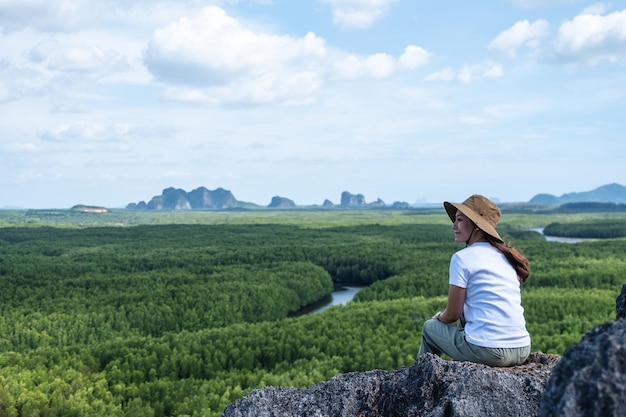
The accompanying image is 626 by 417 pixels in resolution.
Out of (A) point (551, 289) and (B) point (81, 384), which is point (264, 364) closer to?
(B) point (81, 384)

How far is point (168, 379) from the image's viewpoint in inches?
757

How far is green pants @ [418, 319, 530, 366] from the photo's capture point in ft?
15.4

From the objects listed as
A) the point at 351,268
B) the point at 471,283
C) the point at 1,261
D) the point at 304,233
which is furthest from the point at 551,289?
the point at 304,233

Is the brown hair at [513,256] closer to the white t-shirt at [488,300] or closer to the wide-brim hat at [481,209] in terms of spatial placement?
the wide-brim hat at [481,209]

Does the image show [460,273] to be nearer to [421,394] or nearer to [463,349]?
[463,349]

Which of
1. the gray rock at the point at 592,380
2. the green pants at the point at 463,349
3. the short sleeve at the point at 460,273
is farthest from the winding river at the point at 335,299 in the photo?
the gray rock at the point at 592,380

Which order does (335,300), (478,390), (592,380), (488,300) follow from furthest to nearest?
1. (335,300)
2. (488,300)
3. (478,390)
4. (592,380)

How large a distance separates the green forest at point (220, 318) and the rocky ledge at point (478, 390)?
219 centimetres

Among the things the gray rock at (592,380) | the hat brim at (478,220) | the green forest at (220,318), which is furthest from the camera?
the green forest at (220,318)

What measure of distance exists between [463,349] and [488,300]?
1.57 ft

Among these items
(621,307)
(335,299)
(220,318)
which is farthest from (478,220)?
(335,299)

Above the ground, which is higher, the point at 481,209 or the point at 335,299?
the point at 481,209

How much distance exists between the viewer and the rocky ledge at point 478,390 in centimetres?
249

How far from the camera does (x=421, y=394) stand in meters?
4.45
